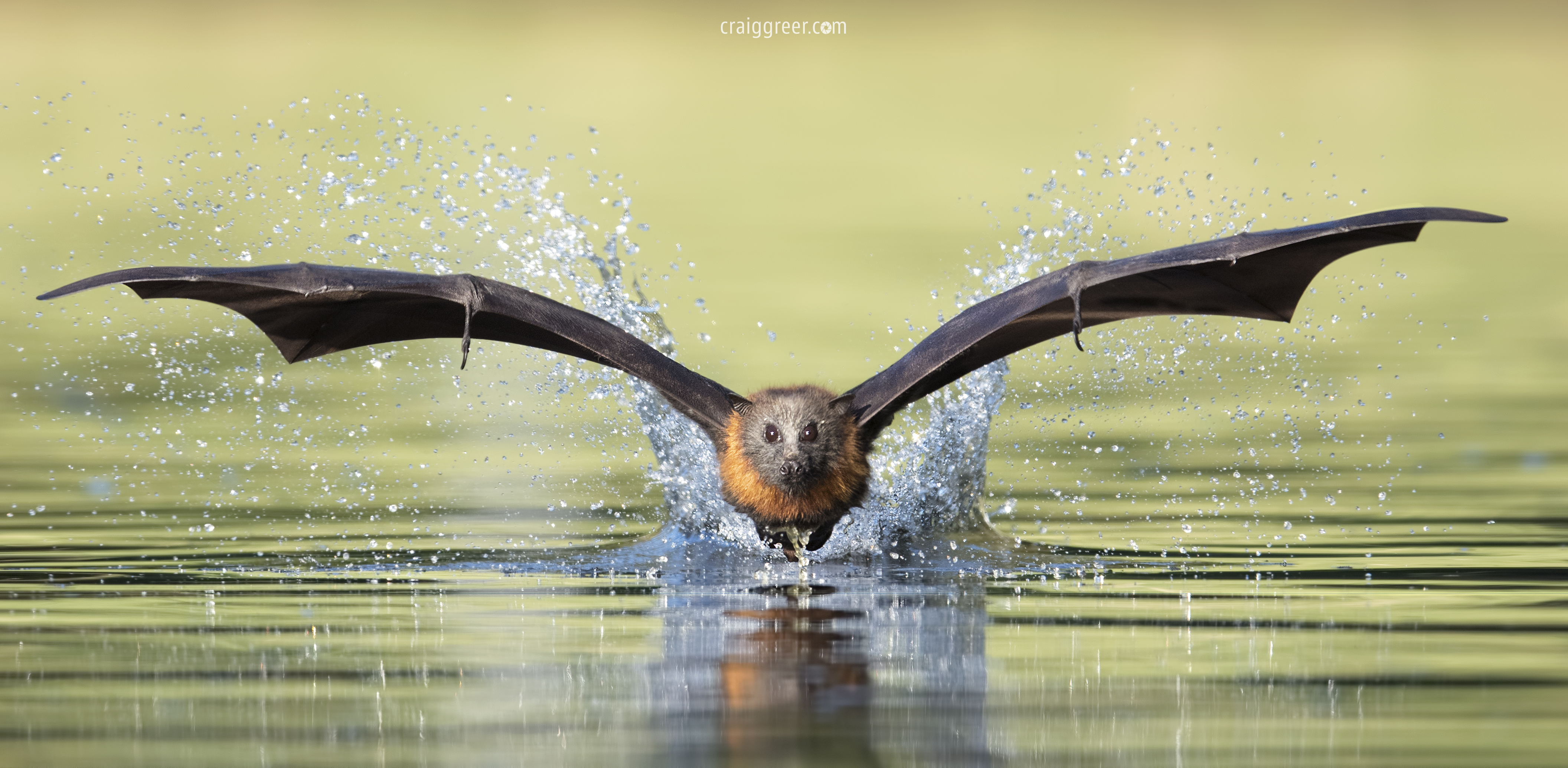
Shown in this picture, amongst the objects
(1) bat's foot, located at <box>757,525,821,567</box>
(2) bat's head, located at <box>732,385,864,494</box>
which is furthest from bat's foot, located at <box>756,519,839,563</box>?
(2) bat's head, located at <box>732,385,864,494</box>

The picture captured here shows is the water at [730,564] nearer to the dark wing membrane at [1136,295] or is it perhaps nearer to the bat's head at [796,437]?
the bat's head at [796,437]

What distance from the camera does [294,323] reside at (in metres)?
10.5

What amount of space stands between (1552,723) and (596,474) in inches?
319

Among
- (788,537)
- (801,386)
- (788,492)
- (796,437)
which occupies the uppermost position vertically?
(801,386)

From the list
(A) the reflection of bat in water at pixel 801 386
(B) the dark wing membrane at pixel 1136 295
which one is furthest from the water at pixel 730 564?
(B) the dark wing membrane at pixel 1136 295

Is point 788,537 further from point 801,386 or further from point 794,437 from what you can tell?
point 801,386

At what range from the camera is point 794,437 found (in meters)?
10.3

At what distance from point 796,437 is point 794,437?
0.01 m

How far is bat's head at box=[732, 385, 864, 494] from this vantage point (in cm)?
1026

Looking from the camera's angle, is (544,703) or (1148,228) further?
(1148,228)

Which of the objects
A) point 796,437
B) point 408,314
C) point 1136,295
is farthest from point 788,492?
point 408,314

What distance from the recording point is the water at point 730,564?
223 inches

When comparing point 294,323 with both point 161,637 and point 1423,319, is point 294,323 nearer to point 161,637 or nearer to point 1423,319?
point 161,637

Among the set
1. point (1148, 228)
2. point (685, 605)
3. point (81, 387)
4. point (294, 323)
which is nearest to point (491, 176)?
point (1148, 228)
